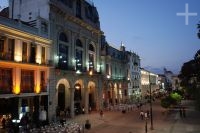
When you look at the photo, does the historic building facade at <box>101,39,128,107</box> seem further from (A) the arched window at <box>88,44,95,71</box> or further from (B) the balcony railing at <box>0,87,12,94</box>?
(B) the balcony railing at <box>0,87,12,94</box>

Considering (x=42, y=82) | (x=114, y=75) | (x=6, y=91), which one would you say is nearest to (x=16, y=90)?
(x=6, y=91)

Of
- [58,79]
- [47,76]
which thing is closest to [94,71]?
[58,79]

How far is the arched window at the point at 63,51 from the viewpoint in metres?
42.8

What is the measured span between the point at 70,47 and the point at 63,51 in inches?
79.9

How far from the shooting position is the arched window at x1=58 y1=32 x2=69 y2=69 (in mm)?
42844

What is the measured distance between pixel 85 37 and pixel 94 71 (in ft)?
22.9

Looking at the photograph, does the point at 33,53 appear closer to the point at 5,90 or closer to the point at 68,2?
the point at 5,90

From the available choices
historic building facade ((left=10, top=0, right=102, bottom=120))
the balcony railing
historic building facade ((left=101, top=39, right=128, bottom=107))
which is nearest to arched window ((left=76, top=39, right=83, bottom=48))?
historic building facade ((left=10, top=0, right=102, bottom=120))

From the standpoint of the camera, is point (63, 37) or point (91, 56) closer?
point (63, 37)

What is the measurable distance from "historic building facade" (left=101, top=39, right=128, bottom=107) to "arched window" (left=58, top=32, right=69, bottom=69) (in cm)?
1736

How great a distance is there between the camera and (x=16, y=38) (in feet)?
109

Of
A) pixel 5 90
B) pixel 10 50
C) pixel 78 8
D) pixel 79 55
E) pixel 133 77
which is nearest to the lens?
pixel 5 90

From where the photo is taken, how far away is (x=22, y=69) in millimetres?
33969

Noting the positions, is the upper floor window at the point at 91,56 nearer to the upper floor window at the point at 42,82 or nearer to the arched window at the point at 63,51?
the arched window at the point at 63,51
